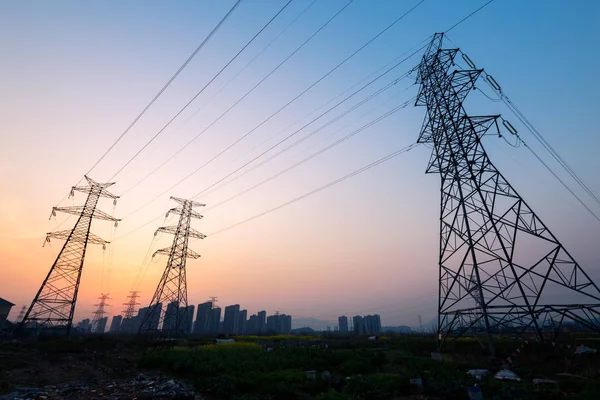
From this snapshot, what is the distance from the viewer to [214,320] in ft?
374

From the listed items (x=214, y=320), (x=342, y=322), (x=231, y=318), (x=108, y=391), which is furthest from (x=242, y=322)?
(x=108, y=391)

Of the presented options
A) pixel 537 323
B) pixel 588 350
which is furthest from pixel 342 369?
pixel 588 350

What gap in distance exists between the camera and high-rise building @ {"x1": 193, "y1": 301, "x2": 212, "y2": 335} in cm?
11106

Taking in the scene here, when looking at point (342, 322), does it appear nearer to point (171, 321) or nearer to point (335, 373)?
point (171, 321)

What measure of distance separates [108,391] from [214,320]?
114 meters

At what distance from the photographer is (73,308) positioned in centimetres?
3144

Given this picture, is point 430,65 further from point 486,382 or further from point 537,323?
point 486,382

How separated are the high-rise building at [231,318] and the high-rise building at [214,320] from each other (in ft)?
15.6

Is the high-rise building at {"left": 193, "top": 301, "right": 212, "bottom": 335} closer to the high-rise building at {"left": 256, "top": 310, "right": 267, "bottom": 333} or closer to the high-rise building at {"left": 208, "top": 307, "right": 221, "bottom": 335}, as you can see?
the high-rise building at {"left": 208, "top": 307, "right": 221, "bottom": 335}

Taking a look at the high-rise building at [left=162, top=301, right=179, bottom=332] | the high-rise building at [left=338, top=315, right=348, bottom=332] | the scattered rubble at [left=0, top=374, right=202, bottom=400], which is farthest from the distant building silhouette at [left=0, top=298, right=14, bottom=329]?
the high-rise building at [left=338, top=315, right=348, bottom=332]

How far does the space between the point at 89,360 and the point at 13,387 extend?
9.09m

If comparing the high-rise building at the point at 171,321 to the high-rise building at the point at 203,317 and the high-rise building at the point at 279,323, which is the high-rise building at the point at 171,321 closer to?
the high-rise building at the point at 203,317

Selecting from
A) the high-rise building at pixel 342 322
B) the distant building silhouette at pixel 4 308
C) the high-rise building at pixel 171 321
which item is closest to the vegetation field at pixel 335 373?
the high-rise building at pixel 171 321

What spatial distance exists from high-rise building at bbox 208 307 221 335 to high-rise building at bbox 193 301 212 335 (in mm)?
865
